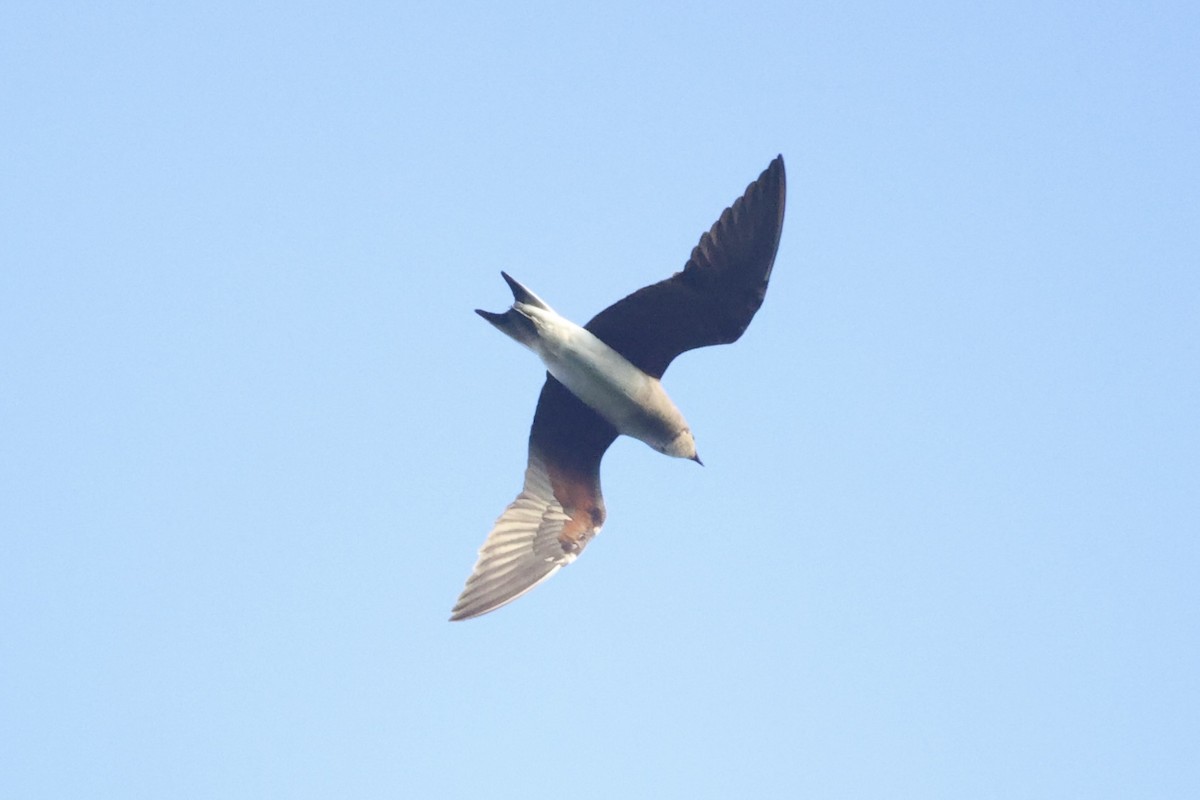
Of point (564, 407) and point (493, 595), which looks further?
point (564, 407)

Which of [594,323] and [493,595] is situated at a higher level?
[594,323]

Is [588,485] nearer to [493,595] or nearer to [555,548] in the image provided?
[555,548]

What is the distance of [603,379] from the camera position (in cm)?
1048

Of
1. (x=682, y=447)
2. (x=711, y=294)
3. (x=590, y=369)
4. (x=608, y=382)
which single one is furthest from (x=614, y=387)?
(x=711, y=294)

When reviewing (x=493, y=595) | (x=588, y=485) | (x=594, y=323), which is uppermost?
(x=594, y=323)

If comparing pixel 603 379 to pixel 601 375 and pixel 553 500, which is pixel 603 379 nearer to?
pixel 601 375

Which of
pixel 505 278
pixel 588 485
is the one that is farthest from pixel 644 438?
pixel 505 278

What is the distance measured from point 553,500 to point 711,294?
2.32m

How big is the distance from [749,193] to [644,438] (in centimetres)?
237

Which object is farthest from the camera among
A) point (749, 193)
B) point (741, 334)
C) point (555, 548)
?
point (555, 548)

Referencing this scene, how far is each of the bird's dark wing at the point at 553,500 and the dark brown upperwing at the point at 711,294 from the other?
31.9 inches

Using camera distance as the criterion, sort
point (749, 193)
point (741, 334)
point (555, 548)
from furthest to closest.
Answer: point (555, 548) < point (741, 334) < point (749, 193)

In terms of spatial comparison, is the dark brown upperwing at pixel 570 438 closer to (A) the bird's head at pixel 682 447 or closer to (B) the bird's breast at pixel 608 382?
(B) the bird's breast at pixel 608 382

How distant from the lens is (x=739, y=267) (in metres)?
9.80
